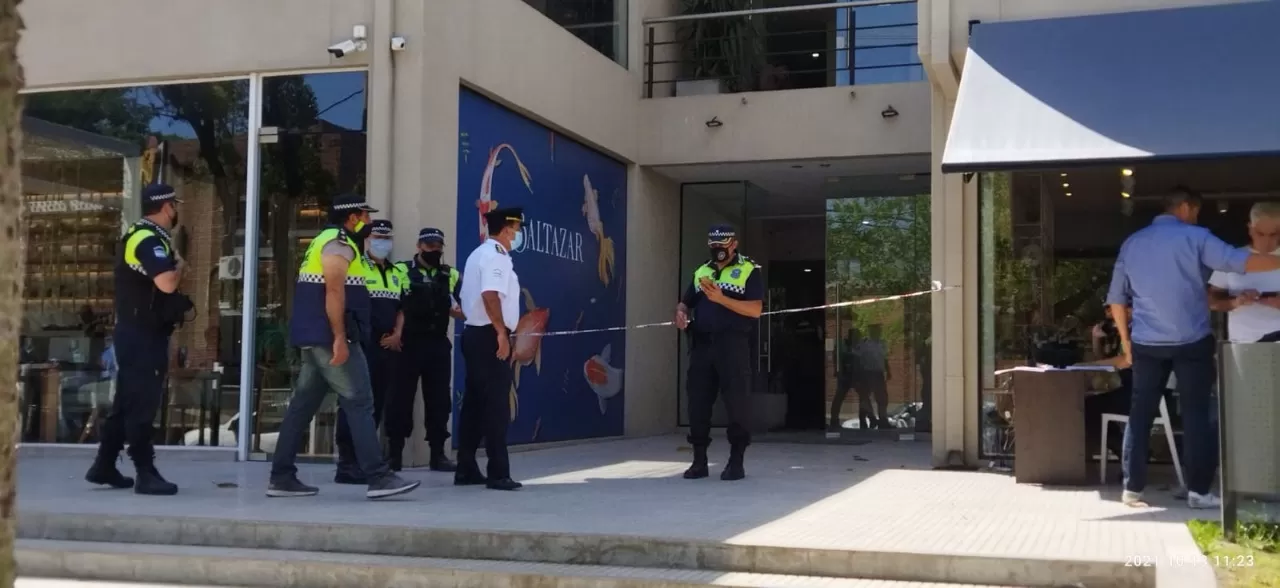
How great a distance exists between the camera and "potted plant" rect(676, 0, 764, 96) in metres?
14.2

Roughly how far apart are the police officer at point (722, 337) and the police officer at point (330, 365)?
7.26ft

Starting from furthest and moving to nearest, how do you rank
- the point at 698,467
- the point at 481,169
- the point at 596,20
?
the point at 596,20, the point at 481,169, the point at 698,467

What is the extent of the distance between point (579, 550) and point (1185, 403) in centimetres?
354

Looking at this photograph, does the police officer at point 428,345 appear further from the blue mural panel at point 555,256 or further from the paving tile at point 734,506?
the blue mural panel at point 555,256

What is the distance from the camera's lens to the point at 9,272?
3.07 m

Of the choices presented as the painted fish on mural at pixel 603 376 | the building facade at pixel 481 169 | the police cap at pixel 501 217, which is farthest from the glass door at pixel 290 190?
the painted fish on mural at pixel 603 376

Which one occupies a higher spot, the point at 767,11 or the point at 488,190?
the point at 767,11

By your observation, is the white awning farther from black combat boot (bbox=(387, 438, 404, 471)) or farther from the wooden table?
black combat boot (bbox=(387, 438, 404, 471))

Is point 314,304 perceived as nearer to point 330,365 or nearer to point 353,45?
point 330,365

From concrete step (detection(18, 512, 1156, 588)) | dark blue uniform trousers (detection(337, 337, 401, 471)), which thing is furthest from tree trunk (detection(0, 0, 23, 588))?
dark blue uniform trousers (detection(337, 337, 401, 471))

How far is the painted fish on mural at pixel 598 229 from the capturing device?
12438 millimetres

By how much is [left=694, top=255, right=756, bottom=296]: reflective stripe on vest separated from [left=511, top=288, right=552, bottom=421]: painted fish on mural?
105 inches

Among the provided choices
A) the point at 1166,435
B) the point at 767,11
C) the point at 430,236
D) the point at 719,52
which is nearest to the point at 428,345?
the point at 430,236

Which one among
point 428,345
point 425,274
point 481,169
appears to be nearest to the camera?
point 425,274
